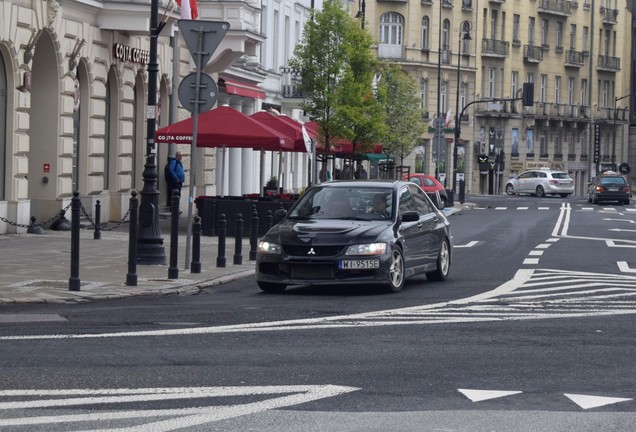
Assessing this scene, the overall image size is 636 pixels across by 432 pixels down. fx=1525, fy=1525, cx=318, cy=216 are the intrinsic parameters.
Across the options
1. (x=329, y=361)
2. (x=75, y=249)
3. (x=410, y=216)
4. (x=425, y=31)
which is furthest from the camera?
(x=425, y=31)

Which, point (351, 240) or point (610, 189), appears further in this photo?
point (610, 189)

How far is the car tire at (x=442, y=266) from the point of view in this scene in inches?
779

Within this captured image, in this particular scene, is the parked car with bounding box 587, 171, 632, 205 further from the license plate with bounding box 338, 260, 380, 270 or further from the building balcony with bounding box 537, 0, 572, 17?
the license plate with bounding box 338, 260, 380, 270

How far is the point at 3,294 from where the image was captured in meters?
16.2

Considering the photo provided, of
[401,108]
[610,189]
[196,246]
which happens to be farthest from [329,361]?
[610,189]

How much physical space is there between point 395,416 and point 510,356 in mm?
2915

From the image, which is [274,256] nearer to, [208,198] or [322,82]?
[208,198]

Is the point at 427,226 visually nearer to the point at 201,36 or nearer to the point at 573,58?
the point at 201,36

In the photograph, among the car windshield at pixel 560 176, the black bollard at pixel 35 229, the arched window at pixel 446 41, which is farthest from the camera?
the arched window at pixel 446 41

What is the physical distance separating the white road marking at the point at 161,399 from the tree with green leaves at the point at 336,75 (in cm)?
3527

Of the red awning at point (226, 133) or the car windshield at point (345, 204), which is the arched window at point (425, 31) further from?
the car windshield at point (345, 204)

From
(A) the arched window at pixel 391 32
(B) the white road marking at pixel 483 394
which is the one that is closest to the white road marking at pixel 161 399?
(B) the white road marking at pixel 483 394

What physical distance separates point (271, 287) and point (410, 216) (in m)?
1.92

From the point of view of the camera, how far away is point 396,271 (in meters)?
17.9
